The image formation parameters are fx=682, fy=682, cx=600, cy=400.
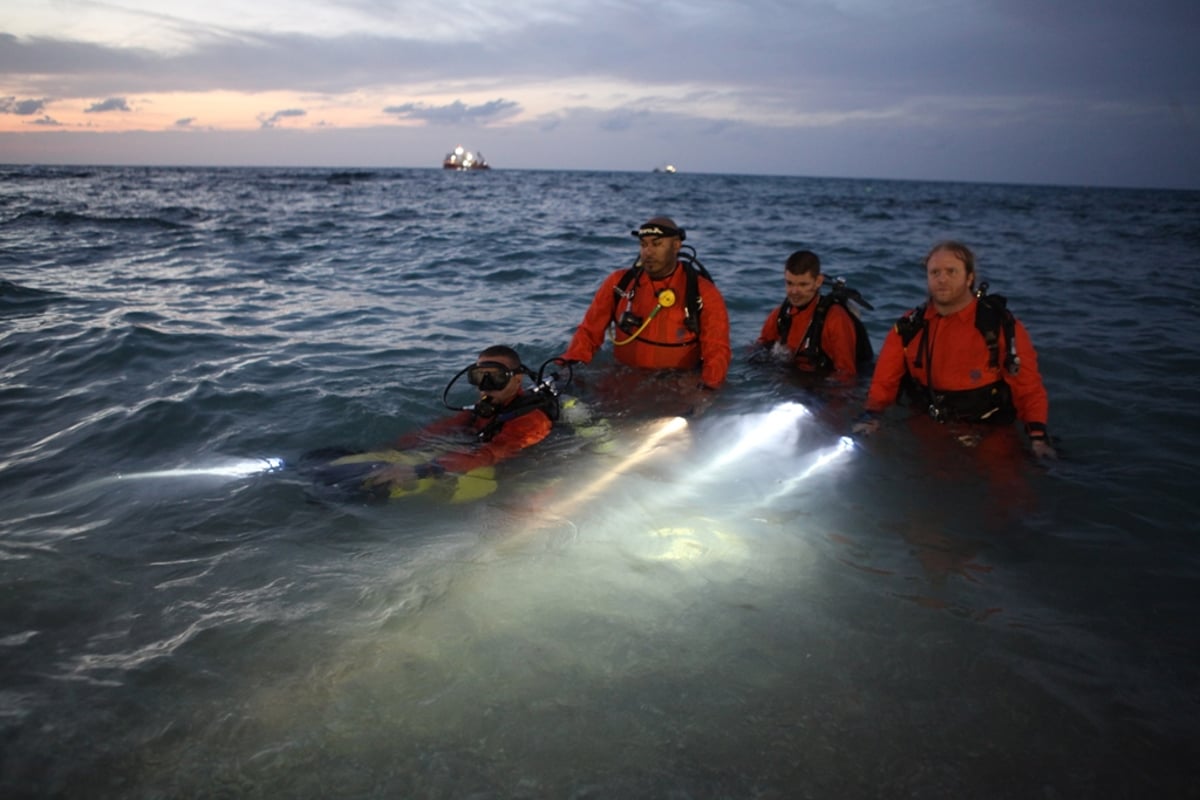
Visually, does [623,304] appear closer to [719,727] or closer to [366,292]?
[719,727]

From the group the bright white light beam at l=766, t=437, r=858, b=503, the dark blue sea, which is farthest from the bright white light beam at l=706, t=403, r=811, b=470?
the bright white light beam at l=766, t=437, r=858, b=503

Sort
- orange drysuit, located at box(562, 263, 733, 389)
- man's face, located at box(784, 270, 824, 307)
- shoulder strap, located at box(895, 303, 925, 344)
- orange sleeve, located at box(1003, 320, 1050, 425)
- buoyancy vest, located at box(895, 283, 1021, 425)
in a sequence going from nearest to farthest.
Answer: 1. orange sleeve, located at box(1003, 320, 1050, 425)
2. buoyancy vest, located at box(895, 283, 1021, 425)
3. shoulder strap, located at box(895, 303, 925, 344)
4. orange drysuit, located at box(562, 263, 733, 389)
5. man's face, located at box(784, 270, 824, 307)

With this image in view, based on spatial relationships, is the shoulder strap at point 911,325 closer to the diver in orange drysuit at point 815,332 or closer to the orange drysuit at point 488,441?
the diver in orange drysuit at point 815,332

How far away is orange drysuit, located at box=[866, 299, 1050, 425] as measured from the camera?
5.24 meters

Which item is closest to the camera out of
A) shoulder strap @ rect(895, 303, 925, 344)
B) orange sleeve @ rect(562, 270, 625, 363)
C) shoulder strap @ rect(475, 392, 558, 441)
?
shoulder strap @ rect(475, 392, 558, 441)

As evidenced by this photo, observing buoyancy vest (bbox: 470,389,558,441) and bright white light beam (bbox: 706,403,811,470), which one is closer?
buoyancy vest (bbox: 470,389,558,441)

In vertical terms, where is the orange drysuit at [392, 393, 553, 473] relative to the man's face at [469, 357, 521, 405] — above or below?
below

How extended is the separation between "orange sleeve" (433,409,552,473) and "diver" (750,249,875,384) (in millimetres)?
3355

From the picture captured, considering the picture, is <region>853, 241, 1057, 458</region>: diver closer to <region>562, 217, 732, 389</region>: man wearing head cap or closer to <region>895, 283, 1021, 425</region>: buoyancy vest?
<region>895, 283, 1021, 425</region>: buoyancy vest

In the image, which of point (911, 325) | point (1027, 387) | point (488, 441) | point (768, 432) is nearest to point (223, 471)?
point (488, 441)

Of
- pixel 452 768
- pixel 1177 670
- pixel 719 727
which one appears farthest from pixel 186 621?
pixel 1177 670

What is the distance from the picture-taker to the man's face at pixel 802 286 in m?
7.02

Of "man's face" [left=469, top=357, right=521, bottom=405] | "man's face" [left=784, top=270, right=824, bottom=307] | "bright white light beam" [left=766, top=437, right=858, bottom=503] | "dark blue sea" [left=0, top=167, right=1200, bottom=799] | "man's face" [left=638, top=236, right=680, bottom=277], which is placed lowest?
"dark blue sea" [left=0, top=167, right=1200, bottom=799]

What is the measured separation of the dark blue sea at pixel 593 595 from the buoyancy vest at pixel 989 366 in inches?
9.5
